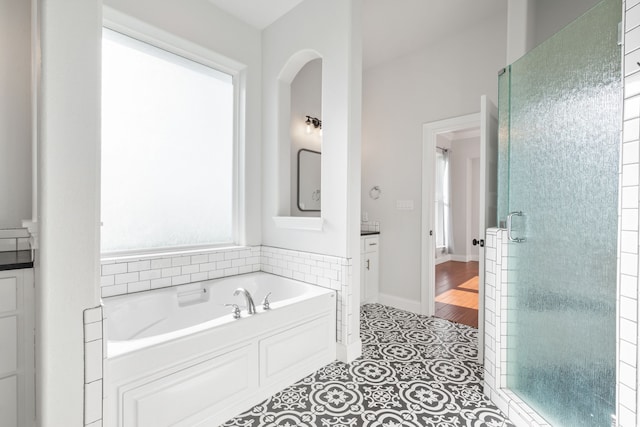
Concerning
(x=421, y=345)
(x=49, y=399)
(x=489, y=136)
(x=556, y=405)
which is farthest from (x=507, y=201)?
(x=49, y=399)

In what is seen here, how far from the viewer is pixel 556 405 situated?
1486mm

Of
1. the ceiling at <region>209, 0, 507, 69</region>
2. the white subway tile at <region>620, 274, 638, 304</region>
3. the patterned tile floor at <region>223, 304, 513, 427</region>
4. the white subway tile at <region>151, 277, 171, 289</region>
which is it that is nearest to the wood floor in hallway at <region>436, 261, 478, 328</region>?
the patterned tile floor at <region>223, 304, 513, 427</region>

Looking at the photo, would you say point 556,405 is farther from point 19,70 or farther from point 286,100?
point 19,70

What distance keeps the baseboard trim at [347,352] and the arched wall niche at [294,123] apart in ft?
4.17

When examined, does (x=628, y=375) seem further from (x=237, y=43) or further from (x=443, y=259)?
(x=443, y=259)

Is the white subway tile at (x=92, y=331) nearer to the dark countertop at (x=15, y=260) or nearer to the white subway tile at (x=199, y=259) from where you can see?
the dark countertop at (x=15, y=260)

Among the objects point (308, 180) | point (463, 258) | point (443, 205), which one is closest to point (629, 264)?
point (308, 180)

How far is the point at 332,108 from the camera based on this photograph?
2.38 m

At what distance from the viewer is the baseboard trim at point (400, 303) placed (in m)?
3.38

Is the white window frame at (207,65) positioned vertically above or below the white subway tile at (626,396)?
above

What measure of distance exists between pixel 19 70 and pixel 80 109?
1.23 metres

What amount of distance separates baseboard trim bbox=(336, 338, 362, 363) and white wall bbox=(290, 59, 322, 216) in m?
1.61

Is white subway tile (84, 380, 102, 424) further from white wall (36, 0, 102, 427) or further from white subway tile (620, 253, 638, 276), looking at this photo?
white subway tile (620, 253, 638, 276)

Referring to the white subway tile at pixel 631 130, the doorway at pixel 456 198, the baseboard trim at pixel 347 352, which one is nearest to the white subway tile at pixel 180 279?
the baseboard trim at pixel 347 352
